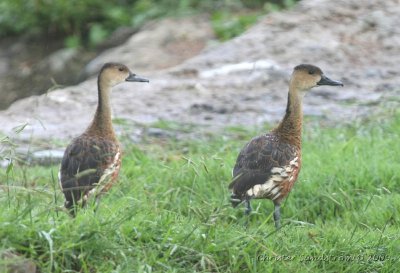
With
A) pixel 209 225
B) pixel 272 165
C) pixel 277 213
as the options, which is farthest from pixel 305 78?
pixel 209 225

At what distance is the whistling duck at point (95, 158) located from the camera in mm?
7969

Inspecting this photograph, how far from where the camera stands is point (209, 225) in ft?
22.2

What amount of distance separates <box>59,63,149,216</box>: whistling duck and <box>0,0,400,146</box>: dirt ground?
2090 mm

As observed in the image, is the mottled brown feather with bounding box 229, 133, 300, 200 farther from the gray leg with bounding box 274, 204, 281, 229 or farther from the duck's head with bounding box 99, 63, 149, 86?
the duck's head with bounding box 99, 63, 149, 86

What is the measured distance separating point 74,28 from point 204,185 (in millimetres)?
7913

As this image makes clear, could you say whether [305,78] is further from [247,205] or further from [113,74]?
[113,74]

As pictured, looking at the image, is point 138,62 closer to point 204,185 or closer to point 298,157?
point 204,185

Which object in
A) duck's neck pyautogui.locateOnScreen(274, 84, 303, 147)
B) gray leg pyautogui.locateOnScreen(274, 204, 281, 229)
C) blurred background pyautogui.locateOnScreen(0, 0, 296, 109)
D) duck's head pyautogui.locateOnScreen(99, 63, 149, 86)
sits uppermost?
duck's head pyautogui.locateOnScreen(99, 63, 149, 86)

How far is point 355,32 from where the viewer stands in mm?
14211

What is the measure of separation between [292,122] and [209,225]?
234 centimetres

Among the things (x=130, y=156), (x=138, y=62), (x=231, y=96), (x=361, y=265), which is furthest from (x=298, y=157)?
(x=138, y=62)

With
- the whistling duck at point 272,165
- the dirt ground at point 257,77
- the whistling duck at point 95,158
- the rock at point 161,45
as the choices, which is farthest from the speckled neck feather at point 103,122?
the rock at point 161,45

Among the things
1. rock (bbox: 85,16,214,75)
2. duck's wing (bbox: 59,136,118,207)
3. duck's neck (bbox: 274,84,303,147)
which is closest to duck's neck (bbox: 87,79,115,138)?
duck's wing (bbox: 59,136,118,207)

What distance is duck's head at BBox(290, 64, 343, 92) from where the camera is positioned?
9094 mm
